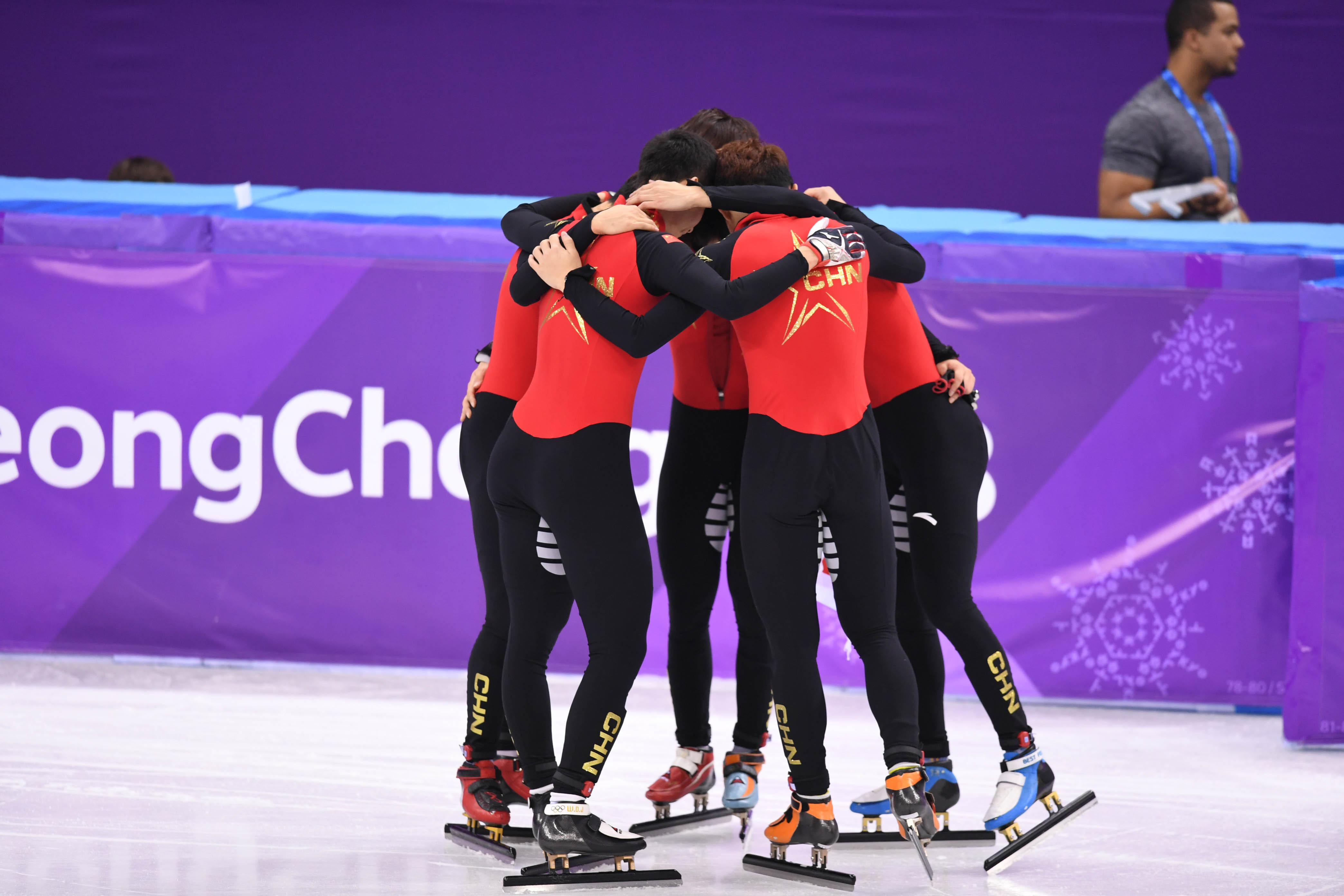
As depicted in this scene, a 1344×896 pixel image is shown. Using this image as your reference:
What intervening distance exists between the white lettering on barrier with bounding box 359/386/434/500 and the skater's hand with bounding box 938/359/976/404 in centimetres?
197

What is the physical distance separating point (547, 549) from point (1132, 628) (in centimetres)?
229

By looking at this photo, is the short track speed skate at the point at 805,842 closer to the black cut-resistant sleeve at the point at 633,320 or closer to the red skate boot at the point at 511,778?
the red skate boot at the point at 511,778

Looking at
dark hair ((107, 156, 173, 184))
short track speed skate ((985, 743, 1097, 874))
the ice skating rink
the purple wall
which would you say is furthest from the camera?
the purple wall

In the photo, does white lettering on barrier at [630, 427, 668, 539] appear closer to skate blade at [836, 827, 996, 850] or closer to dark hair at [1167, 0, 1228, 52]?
skate blade at [836, 827, 996, 850]

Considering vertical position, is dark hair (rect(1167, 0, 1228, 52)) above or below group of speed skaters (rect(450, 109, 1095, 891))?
above

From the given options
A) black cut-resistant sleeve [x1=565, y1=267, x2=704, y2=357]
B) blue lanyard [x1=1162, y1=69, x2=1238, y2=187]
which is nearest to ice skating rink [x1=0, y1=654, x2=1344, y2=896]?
black cut-resistant sleeve [x1=565, y1=267, x2=704, y2=357]

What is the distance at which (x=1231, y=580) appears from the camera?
14.9 feet

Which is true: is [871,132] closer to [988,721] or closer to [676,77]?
[676,77]

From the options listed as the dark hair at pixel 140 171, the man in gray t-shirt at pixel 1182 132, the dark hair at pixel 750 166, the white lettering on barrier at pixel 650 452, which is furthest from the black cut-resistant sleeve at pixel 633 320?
the dark hair at pixel 140 171

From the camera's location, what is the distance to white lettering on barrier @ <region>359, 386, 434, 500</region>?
4.75 m

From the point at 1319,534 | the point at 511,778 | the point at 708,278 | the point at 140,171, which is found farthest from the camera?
the point at 140,171

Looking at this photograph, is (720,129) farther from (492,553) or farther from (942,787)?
(942,787)

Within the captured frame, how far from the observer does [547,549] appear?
10.1 feet

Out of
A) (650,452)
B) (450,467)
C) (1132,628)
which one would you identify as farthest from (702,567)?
(1132,628)
